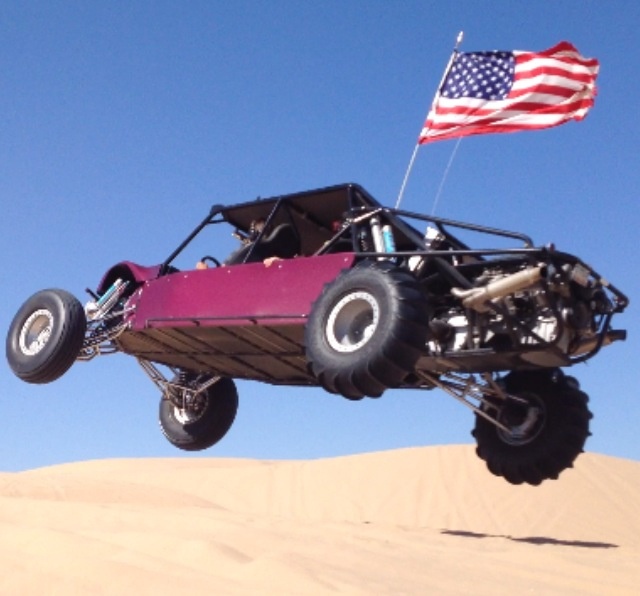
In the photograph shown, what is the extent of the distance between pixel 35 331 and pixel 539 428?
485 cm

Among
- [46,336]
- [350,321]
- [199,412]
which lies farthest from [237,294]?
[199,412]

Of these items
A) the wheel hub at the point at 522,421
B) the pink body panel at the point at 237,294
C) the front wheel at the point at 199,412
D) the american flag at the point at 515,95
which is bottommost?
the front wheel at the point at 199,412

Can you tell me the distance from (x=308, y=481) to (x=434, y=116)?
1965 centimetres

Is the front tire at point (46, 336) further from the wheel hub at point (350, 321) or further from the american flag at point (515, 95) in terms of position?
the american flag at point (515, 95)

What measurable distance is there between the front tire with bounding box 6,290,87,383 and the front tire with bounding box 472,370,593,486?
3963 mm

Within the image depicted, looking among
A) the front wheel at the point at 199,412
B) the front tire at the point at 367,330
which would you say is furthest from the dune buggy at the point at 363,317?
the front wheel at the point at 199,412

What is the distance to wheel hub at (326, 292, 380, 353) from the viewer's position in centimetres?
646

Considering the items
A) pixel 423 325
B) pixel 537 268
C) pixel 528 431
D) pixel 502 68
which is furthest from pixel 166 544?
pixel 502 68

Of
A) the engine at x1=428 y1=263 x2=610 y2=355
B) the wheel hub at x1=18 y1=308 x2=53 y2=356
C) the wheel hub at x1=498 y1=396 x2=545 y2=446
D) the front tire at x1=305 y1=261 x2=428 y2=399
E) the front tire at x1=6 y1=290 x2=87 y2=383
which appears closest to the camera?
the front tire at x1=305 y1=261 x2=428 y2=399

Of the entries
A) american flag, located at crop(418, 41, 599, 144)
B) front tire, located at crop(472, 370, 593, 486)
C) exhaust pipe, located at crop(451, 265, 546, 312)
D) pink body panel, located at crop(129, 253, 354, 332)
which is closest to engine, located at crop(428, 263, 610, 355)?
exhaust pipe, located at crop(451, 265, 546, 312)

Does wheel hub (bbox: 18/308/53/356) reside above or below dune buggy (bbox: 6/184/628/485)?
below

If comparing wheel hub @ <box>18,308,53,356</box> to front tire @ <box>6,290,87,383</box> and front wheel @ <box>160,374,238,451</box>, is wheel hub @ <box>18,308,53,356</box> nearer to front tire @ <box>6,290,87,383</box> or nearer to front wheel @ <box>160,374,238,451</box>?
front tire @ <box>6,290,87,383</box>

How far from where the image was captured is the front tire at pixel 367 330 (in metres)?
6.07

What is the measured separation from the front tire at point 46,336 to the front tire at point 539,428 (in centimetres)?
396
